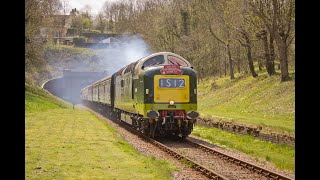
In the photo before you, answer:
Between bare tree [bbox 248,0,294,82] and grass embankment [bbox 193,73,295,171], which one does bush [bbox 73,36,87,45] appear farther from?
bare tree [bbox 248,0,294,82]

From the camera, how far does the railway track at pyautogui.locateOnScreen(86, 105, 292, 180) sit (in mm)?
12508

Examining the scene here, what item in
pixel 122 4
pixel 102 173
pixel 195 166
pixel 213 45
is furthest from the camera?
pixel 122 4

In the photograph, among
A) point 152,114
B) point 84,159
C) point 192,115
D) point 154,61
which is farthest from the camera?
point 154,61

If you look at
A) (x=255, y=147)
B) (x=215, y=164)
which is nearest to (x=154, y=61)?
(x=255, y=147)

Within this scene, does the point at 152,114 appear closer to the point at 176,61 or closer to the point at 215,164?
the point at 176,61

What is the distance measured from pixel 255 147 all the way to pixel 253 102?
15.2 meters

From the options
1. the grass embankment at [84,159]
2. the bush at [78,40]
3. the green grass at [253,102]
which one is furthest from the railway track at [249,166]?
the bush at [78,40]

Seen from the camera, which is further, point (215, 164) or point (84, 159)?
point (215, 164)

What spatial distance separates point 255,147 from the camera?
61.4 ft

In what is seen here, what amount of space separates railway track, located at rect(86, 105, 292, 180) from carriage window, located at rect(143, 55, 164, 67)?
3.79 metres
